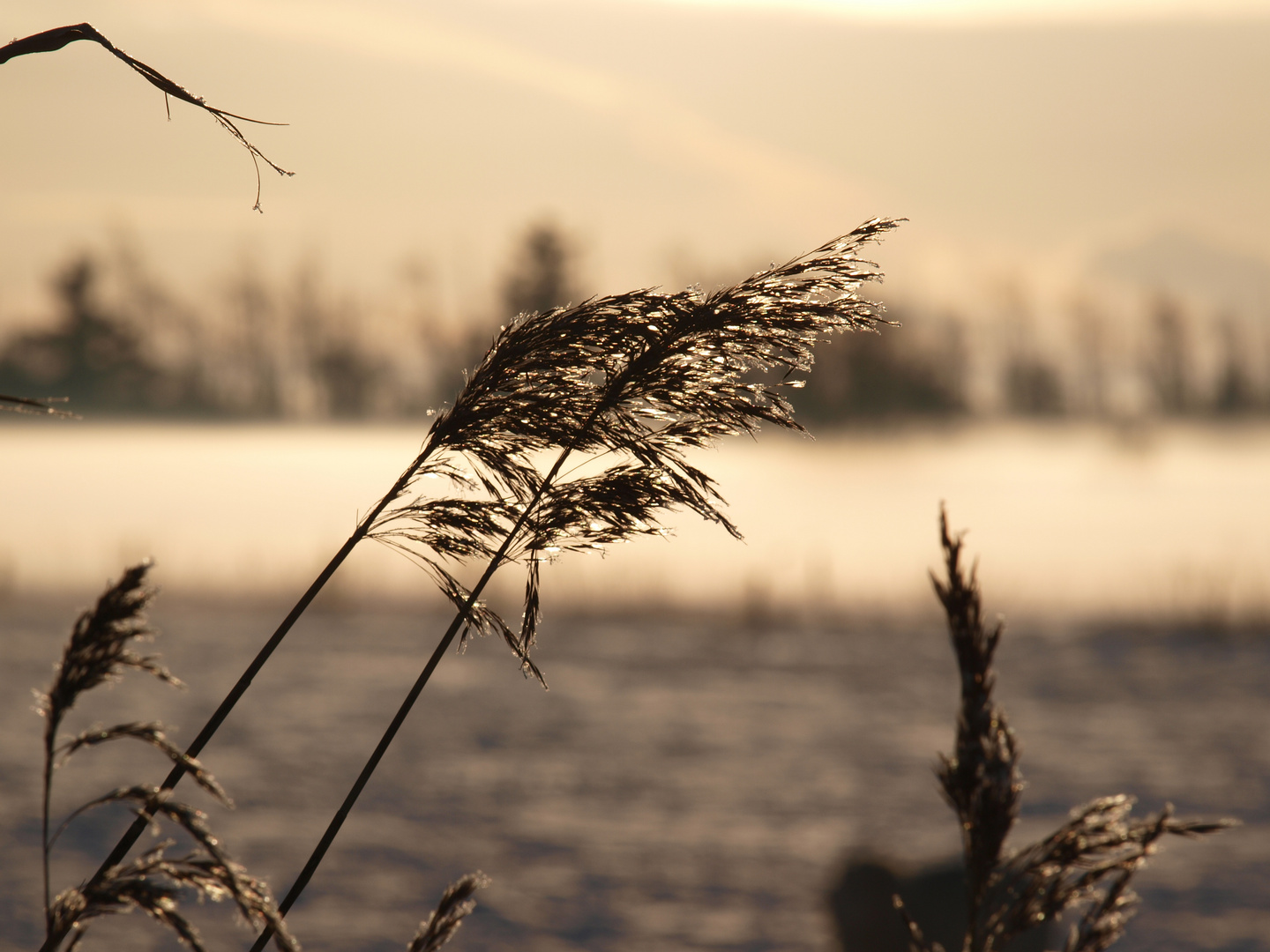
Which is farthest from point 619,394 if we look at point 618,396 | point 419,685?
point 419,685

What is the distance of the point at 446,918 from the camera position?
6.28ft

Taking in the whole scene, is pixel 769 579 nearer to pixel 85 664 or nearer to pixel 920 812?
pixel 920 812

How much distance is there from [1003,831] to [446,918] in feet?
2.98

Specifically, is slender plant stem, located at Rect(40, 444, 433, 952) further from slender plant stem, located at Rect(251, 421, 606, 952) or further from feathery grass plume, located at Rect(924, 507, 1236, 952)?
feathery grass plume, located at Rect(924, 507, 1236, 952)

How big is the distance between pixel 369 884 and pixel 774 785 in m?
6.37

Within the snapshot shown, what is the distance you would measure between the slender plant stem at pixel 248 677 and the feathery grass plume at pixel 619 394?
0.04 metres

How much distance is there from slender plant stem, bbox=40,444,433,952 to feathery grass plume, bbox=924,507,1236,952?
86 centimetres

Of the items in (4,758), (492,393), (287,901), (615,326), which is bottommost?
(4,758)

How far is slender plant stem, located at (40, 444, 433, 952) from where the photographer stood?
1.60m

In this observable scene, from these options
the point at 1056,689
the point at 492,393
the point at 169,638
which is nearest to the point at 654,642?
the point at 1056,689

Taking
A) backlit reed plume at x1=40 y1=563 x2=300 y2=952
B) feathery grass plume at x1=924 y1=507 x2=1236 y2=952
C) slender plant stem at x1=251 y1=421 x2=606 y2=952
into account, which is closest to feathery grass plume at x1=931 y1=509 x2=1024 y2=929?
feathery grass plume at x1=924 y1=507 x2=1236 y2=952

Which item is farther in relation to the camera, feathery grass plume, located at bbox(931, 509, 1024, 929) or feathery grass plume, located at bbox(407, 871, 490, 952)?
feathery grass plume, located at bbox(407, 871, 490, 952)

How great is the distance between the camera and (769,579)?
2869 cm

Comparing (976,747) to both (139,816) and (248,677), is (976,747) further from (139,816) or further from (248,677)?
(139,816)
